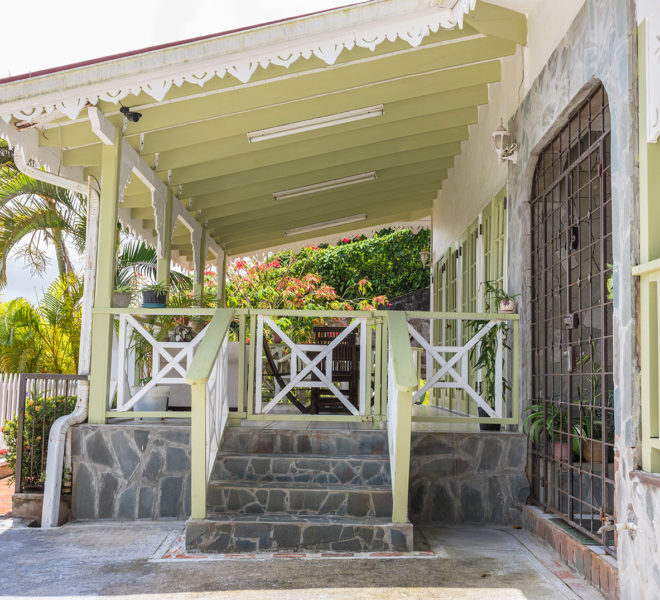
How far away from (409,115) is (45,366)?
671 cm

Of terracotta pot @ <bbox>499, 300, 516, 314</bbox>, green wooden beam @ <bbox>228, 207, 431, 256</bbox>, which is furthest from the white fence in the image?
terracotta pot @ <bbox>499, 300, 516, 314</bbox>

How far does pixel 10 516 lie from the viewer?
17.5 feet

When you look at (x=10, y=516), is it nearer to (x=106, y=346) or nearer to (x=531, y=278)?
(x=106, y=346)

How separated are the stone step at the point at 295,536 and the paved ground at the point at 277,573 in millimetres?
190

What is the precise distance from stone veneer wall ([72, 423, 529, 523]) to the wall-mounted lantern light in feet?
7.34

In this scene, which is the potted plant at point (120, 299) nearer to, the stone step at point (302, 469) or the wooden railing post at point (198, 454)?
the stone step at point (302, 469)

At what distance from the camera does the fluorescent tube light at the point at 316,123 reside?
254 inches

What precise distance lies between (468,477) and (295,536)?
1529mm

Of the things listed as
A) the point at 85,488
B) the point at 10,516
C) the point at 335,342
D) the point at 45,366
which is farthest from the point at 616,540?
the point at 45,366

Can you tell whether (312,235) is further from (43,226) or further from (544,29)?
(544,29)

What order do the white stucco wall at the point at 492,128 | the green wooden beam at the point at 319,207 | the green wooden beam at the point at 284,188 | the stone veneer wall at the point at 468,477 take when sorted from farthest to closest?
the green wooden beam at the point at 319,207
the green wooden beam at the point at 284,188
the stone veneer wall at the point at 468,477
the white stucco wall at the point at 492,128

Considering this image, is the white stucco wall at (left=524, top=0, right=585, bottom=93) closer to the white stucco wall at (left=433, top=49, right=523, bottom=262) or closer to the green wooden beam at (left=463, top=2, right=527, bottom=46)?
the green wooden beam at (left=463, top=2, right=527, bottom=46)

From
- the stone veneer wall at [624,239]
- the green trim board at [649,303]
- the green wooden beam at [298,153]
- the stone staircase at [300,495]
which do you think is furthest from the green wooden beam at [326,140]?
the green trim board at [649,303]

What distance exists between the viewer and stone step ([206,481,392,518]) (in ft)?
15.4
